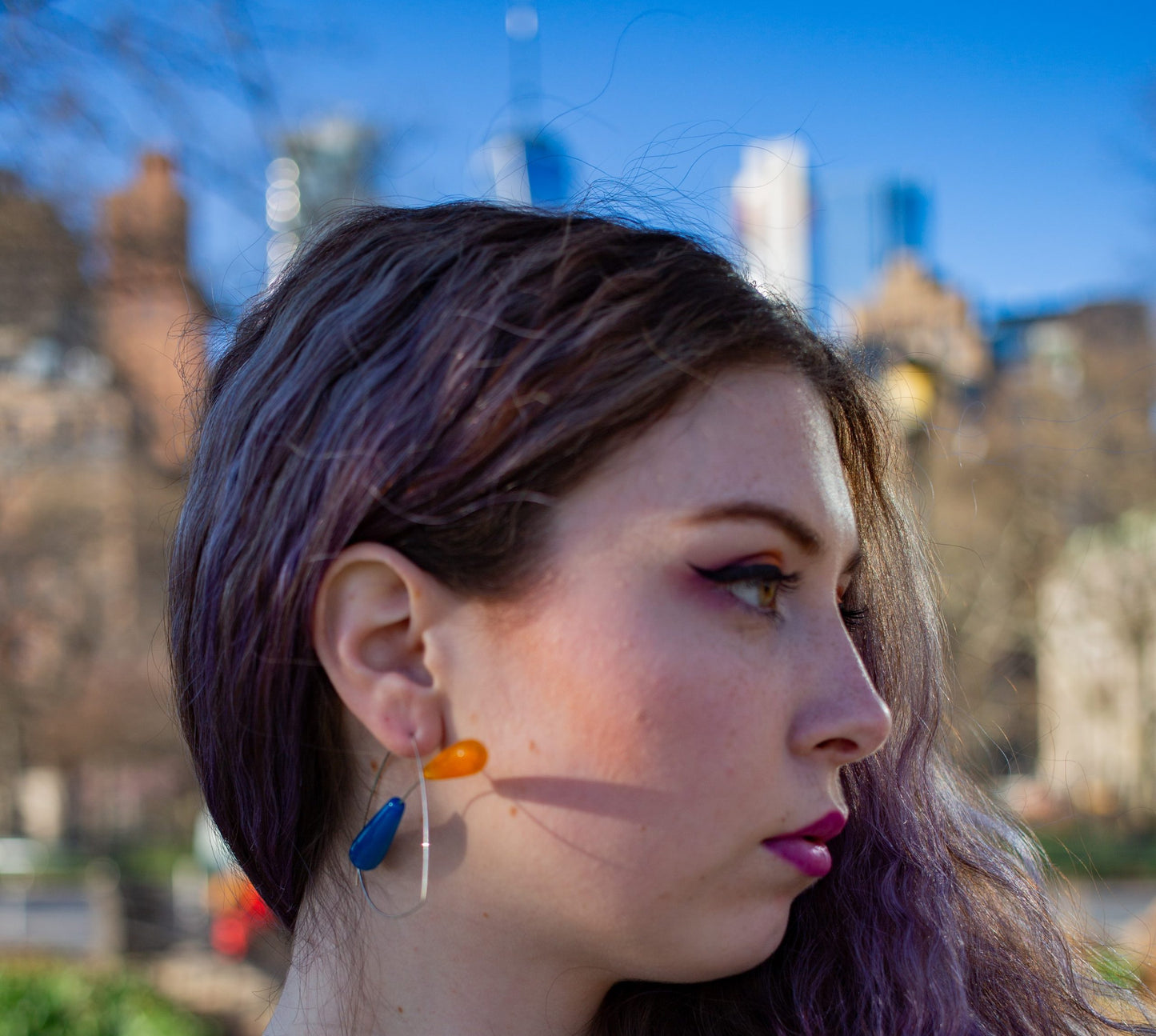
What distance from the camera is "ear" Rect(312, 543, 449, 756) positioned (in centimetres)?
135

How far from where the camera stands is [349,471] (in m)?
1.36

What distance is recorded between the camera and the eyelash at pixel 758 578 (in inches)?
53.2

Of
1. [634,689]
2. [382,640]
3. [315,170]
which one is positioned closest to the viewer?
[634,689]

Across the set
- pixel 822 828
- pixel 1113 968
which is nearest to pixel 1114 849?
pixel 1113 968

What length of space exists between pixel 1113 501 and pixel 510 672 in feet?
44.3

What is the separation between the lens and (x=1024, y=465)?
39.1 feet

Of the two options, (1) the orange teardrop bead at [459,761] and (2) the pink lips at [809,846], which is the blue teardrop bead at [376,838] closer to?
(1) the orange teardrop bead at [459,761]

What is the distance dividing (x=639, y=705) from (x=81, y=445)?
593 centimetres

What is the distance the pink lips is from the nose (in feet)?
0.25

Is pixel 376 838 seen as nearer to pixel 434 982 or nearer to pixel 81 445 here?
pixel 434 982

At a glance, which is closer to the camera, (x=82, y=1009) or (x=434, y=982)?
(x=434, y=982)

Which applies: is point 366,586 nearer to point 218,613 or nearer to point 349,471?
point 349,471

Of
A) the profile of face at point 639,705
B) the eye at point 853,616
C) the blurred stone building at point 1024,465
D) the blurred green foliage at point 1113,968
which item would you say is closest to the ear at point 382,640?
the profile of face at point 639,705

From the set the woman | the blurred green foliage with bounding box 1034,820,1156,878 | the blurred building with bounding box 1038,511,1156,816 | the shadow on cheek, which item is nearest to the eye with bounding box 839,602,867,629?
the woman
